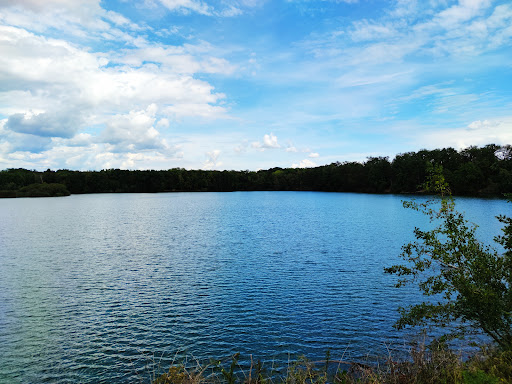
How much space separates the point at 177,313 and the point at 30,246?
30.6 m

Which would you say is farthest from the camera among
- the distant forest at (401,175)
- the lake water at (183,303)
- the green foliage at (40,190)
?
the green foliage at (40,190)

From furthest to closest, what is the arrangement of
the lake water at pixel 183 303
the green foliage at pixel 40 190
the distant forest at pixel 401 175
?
the green foliage at pixel 40 190 < the distant forest at pixel 401 175 < the lake water at pixel 183 303

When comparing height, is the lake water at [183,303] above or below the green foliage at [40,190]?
below

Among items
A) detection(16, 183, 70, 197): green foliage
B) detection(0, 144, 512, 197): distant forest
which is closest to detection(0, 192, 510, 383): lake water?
detection(0, 144, 512, 197): distant forest

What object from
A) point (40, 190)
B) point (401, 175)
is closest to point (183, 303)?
point (401, 175)

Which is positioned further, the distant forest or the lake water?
the distant forest

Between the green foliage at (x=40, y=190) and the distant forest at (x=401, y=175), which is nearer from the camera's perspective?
the distant forest at (x=401, y=175)

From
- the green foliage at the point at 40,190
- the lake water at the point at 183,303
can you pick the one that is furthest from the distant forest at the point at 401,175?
the lake water at the point at 183,303

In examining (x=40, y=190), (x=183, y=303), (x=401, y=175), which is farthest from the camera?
(x=40, y=190)

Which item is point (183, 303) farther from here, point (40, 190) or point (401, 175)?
point (40, 190)

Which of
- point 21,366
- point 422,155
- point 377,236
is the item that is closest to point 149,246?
point 21,366

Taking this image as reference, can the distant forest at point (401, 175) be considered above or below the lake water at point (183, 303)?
above

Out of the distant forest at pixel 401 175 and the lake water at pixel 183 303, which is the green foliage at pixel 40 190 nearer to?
the distant forest at pixel 401 175

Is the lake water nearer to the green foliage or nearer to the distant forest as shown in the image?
the distant forest
